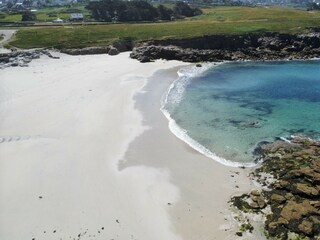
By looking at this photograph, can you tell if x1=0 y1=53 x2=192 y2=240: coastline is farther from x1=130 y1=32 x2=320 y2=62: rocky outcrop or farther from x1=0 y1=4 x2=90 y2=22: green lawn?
x1=0 y1=4 x2=90 y2=22: green lawn

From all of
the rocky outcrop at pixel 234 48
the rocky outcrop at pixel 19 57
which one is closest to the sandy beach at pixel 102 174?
the rocky outcrop at pixel 19 57

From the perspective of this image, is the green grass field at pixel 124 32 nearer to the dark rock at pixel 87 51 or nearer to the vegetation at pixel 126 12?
the dark rock at pixel 87 51

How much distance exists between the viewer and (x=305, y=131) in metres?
37.7

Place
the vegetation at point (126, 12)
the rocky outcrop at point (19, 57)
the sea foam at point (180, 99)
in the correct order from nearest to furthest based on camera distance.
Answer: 1. the sea foam at point (180, 99)
2. the rocky outcrop at point (19, 57)
3. the vegetation at point (126, 12)

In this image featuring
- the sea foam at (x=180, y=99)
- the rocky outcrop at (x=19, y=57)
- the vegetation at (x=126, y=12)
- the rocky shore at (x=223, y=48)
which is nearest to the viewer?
the sea foam at (x=180, y=99)

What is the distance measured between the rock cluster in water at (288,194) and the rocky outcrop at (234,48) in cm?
4345

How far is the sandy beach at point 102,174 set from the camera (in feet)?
74.7

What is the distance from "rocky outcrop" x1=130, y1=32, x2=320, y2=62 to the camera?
73688 millimetres

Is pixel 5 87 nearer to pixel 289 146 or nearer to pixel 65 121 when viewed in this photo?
pixel 65 121

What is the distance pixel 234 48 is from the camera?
7875cm

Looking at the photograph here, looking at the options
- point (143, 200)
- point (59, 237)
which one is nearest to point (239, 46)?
point (143, 200)

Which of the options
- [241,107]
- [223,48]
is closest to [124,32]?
[223,48]

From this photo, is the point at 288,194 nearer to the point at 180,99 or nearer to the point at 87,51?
the point at 180,99

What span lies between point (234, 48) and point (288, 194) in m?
57.3
